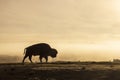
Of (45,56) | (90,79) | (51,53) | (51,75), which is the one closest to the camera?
(90,79)

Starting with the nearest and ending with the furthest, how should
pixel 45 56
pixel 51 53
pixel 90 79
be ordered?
pixel 90 79 < pixel 45 56 < pixel 51 53

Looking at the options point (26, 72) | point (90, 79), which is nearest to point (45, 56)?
point (26, 72)

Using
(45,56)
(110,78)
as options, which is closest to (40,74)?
(110,78)

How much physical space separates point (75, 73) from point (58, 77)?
2.21m

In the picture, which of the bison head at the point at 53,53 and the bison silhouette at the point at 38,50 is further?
the bison head at the point at 53,53

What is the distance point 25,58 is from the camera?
60.2m

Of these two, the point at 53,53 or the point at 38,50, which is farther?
the point at 53,53

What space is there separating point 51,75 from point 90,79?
3.72m

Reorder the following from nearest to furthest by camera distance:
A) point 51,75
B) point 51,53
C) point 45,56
→ point 51,75
point 45,56
point 51,53

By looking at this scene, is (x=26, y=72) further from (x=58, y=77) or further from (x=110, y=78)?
(x=110, y=78)

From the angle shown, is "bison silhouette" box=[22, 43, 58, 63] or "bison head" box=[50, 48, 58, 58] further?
"bison head" box=[50, 48, 58, 58]

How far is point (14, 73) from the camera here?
1316 inches

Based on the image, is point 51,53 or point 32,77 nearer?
point 32,77

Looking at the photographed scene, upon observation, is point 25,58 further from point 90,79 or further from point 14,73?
point 90,79
